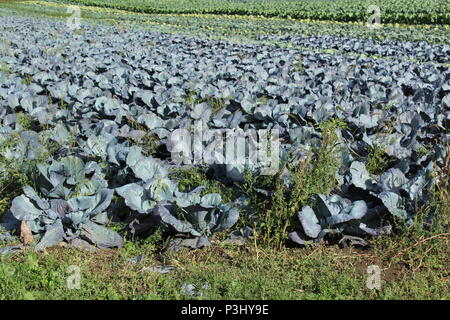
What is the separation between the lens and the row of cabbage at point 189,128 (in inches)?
138

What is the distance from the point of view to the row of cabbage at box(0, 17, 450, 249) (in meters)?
3.51

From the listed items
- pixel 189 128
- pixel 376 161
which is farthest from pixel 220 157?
pixel 376 161

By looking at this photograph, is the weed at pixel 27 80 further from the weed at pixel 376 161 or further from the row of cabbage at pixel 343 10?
the row of cabbage at pixel 343 10

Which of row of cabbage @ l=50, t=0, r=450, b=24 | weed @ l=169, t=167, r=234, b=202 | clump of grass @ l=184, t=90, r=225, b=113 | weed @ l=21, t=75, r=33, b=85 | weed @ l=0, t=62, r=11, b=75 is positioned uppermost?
row of cabbage @ l=50, t=0, r=450, b=24

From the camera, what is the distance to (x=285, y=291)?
2.92 m

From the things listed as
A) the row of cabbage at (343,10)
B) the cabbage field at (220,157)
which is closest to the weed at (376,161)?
the cabbage field at (220,157)

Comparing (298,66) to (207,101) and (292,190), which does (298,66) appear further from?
(292,190)

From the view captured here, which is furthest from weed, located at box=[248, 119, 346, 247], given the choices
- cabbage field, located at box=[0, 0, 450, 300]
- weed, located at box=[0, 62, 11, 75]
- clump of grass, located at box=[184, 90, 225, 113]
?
weed, located at box=[0, 62, 11, 75]

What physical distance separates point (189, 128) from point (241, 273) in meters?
2.18

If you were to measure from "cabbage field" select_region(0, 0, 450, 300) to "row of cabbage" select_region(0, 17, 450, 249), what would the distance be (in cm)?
1

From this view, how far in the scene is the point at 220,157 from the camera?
407 centimetres

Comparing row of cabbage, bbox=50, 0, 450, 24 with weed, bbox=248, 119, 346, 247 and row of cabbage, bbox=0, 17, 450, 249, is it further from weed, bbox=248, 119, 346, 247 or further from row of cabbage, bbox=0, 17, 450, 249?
weed, bbox=248, 119, 346, 247

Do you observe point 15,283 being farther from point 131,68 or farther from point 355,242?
point 131,68
